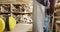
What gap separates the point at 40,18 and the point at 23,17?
7.50ft

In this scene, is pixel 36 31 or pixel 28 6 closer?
pixel 36 31

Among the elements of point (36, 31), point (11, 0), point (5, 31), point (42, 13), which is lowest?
point (5, 31)

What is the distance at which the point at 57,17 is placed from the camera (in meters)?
1.53

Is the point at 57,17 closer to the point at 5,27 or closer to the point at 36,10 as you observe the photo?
the point at 5,27

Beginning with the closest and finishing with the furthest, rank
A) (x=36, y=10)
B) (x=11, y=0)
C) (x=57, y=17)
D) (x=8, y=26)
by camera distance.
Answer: (x=36, y=10) → (x=57, y=17) → (x=8, y=26) → (x=11, y=0)

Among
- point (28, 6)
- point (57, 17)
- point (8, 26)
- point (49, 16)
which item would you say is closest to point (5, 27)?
point (8, 26)

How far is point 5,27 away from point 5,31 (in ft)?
0.30

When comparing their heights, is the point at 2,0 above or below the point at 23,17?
above

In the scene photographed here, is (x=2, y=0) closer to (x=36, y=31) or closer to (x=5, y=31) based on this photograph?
(x=5, y=31)

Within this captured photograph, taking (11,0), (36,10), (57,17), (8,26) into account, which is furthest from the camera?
(11,0)

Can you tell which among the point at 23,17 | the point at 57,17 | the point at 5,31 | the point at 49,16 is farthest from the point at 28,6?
the point at 49,16

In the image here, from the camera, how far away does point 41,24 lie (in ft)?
2.19

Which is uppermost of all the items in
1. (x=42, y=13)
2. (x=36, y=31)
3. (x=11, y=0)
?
(x=11, y=0)

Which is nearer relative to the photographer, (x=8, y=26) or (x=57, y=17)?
(x=57, y=17)
